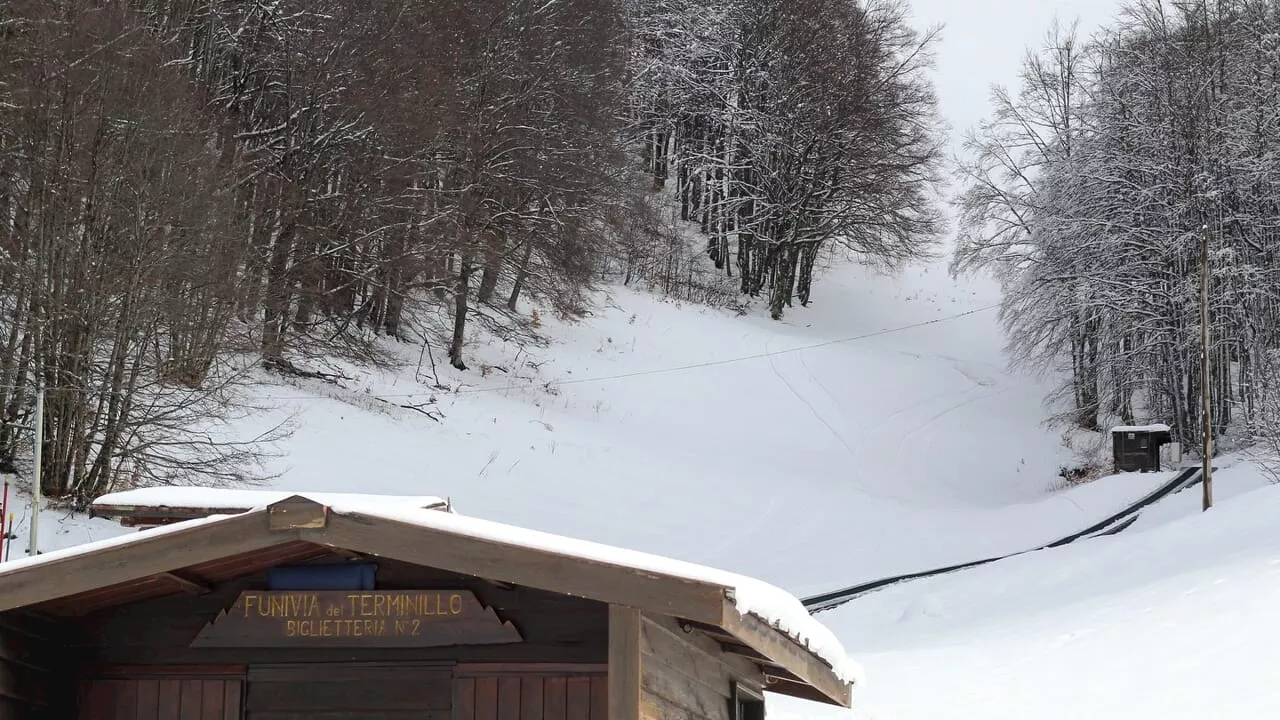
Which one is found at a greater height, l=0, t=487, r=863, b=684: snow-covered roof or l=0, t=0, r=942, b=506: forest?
l=0, t=0, r=942, b=506: forest

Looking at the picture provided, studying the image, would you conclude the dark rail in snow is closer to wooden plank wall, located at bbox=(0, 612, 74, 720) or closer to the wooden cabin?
the wooden cabin

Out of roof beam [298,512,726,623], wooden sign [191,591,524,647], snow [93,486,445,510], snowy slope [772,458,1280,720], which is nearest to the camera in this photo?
roof beam [298,512,726,623]

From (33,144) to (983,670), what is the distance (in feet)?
44.2

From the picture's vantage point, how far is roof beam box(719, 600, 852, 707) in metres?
6.07

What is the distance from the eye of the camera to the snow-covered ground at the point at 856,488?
1434 cm

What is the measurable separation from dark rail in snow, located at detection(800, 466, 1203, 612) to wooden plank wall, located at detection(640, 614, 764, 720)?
40.8 feet

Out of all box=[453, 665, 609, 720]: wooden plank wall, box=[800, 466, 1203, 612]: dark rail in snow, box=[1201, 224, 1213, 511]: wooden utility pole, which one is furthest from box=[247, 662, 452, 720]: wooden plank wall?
box=[1201, 224, 1213, 511]: wooden utility pole

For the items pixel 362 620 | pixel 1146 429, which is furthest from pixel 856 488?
pixel 362 620

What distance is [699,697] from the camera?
7305 mm

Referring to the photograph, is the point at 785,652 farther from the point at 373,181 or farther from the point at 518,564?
the point at 373,181

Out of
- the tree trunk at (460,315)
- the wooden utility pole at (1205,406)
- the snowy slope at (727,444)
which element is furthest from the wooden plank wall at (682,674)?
the tree trunk at (460,315)

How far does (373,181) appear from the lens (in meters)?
28.3

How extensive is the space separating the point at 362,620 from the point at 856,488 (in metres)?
25.3

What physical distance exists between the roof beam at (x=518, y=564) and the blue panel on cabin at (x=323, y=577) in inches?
24.7
